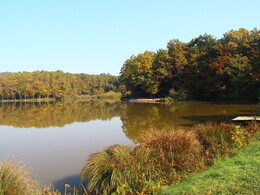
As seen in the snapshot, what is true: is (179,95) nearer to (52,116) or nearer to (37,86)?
(52,116)

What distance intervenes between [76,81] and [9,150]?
3254 inches

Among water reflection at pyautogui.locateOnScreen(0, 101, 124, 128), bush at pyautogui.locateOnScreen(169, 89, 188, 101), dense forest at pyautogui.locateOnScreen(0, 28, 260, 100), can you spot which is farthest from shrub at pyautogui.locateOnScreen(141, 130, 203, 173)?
bush at pyautogui.locateOnScreen(169, 89, 188, 101)

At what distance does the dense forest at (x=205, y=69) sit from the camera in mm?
29078

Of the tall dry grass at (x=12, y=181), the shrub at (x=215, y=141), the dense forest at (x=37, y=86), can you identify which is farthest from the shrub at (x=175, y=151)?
the dense forest at (x=37, y=86)

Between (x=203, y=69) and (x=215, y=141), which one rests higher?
(x=203, y=69)

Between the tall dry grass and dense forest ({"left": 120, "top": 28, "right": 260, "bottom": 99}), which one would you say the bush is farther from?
the tall dry grass

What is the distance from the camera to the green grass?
3.30m

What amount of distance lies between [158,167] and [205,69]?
33.4 meters

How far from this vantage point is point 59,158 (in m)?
8.11

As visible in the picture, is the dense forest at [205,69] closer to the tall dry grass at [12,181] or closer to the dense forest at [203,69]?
the dense forest at [203,69]

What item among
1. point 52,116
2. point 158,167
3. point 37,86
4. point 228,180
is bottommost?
point 52,116

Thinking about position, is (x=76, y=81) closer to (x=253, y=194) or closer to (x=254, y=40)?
(x=254, y=40)

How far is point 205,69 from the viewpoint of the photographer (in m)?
35.6

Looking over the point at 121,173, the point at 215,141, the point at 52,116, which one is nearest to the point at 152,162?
the point at 121,173
